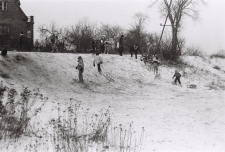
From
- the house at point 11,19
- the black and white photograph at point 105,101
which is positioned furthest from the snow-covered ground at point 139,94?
the house at point 11,19

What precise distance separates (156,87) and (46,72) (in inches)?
329

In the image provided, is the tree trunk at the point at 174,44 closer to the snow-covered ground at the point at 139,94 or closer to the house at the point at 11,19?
the snow-covered ground at the point at 139,94

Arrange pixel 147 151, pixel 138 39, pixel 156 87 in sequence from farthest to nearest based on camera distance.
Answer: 1. pixel 138 39
2. pixel 156 87
3. pixel 147 151

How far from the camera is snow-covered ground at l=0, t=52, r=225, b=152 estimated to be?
37.4 ft

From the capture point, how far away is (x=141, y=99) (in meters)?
17.1

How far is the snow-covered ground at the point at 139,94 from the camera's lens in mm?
11391

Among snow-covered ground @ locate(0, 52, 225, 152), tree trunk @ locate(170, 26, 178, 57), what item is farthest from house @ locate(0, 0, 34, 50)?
tree trunk @ locate(170, 26, 178, 57)

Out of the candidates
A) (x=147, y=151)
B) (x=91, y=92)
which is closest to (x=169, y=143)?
(x=147, y=151)

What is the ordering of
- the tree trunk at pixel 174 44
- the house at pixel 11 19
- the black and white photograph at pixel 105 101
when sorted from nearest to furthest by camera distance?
the black and white photograph at pixel 105 101, the tree trunk at pixel 174 44, the house at pixel 11 19

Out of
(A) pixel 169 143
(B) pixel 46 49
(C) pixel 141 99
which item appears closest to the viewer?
(A) pixel 169 143

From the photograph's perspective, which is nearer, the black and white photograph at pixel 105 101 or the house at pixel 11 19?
the black and white photograph at pixel 105 101

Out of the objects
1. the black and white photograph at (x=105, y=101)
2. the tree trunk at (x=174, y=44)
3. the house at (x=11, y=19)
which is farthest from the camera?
the house at (x=11, y=19)

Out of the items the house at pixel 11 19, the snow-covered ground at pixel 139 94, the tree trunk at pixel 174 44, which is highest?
the house at pixel 11 19

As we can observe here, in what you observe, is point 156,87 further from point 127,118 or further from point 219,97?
point 127,118
